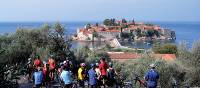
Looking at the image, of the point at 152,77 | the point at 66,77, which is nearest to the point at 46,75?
the point at 66,77

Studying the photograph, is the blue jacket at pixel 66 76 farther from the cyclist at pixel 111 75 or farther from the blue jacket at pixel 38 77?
the cyclist at pixel 111 75

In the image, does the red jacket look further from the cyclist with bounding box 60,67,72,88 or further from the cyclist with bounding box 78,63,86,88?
the cyclist with bounding box 60,67,72,88

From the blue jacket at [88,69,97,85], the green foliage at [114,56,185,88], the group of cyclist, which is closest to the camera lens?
the group of cyclist

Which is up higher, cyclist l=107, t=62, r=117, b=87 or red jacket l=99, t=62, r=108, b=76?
red jacket l=99, t=62, r=108, b=76

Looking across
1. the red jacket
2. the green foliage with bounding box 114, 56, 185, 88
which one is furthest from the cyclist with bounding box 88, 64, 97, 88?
the green foliage with bounding box 114, 56, 185, 88

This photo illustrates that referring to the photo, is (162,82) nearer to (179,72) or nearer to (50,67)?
(179,72)

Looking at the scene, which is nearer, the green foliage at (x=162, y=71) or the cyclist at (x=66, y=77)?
the cyclist at (x=66, y=77)

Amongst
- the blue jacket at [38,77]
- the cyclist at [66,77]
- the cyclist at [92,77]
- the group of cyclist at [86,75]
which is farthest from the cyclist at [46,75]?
the cyclist at [92,77]

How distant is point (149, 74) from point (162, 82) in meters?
13.3

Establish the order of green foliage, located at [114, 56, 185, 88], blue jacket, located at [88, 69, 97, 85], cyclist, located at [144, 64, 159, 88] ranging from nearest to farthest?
1. cyclist, located at [144, 64, 159, 88]
2. blue jacket, located at [88, 69, 97, 85]
3. green foliage, located at [114, 56, 185, 88]

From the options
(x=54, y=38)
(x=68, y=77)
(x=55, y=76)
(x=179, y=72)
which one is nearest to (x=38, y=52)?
(x=54, y=38)

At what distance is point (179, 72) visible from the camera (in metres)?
31.7

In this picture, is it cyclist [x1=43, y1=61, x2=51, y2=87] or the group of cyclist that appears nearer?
the group of cyclist

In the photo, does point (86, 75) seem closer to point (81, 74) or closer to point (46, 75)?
point (81, 74)
